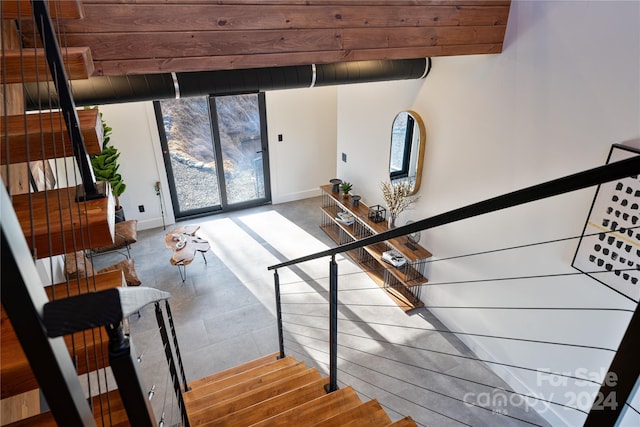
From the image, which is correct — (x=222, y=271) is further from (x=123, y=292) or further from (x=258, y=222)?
(x=123, y=292)

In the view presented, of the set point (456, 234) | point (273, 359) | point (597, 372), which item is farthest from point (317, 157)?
point (597, 372)

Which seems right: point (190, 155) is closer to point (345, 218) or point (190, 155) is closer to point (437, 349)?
point (345, 218)

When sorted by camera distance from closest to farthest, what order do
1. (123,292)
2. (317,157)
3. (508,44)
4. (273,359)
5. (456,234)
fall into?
(123,292) → (508,44) → (273,359) → (456,234) → (317,157)

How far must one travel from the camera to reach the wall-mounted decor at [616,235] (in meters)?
2.36

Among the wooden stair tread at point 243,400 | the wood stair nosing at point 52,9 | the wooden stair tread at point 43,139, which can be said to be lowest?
the wooden stair tread at point 243,400

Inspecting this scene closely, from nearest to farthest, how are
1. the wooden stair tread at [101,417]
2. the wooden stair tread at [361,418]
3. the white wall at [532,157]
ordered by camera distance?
the wooden stair tread at [101,417] → the wooden stair tread at [361,418] → the white wall at [532,157]

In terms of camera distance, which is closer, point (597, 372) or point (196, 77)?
point (597, 372)

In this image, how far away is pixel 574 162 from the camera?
2.73m

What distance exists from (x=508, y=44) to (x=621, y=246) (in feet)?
5.49

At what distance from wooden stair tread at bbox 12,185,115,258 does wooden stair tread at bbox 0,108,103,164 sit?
0.47ft

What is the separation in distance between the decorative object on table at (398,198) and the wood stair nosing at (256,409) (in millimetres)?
2483

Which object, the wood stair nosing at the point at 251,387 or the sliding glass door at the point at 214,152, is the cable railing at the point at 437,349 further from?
the sliding glass door at the point at 214,152

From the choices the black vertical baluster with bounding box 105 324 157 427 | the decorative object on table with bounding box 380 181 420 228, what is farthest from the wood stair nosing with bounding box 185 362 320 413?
the decorative object on table with bounding box 380 181 420 228

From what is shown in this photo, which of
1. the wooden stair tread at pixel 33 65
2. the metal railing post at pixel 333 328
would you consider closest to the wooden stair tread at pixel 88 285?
the wooden stair tread at pixel 33 65
